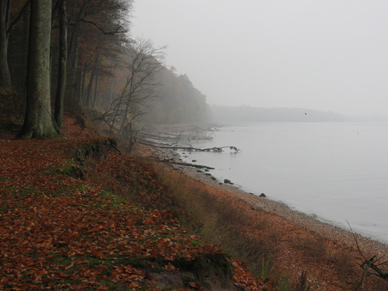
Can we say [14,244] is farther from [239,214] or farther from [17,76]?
[17,76]

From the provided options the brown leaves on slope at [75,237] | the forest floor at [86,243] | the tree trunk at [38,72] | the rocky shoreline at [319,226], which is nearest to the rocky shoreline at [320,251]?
the rocky shoreline at [319,226]

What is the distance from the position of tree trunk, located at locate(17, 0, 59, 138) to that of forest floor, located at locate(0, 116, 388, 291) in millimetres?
1104

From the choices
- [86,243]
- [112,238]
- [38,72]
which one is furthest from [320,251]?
[38,72]

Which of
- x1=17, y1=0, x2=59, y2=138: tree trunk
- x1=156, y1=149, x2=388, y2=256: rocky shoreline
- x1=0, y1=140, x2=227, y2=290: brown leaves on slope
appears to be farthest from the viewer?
x1=156, y1=149, x2=388, y2=256: rocky shoreline

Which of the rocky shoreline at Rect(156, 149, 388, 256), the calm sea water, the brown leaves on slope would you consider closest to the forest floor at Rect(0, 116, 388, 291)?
the brown leaves on slope

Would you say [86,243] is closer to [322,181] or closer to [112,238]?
[112,238]

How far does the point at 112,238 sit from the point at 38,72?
8.39m

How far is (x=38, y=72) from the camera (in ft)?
35.0

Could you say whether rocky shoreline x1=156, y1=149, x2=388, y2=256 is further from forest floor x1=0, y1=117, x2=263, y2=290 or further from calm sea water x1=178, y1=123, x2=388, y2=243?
forest floor x1=0, y1=117, x2=263, y2=290

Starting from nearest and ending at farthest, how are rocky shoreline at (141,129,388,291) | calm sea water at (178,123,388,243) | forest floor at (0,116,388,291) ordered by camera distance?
forest floor at (0,116,388,291) < rocky shoreline at (141,129,388,291) < calm sea water at (178,123,388,243)

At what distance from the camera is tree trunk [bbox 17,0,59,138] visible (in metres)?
10.5

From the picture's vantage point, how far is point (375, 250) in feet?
47.1

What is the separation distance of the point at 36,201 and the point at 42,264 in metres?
2.49

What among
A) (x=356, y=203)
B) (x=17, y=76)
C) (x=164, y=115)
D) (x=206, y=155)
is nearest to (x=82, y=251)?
(x=17, y=76)
